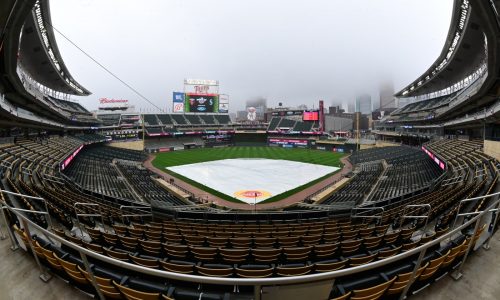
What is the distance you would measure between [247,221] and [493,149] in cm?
1872

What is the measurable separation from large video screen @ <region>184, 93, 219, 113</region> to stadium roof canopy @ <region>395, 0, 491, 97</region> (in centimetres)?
5517

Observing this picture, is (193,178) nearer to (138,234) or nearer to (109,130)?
(138,234)

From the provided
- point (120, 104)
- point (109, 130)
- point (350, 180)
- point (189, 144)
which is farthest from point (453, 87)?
point (120, 104)

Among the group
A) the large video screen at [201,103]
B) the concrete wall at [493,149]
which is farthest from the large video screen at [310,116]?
the concrete wall at [493,149]

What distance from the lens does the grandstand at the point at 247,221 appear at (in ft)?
13.0

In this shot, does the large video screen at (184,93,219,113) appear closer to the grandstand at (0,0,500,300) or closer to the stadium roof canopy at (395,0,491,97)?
the grandstand at (0,0,500,300)

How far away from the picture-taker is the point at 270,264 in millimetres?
6684

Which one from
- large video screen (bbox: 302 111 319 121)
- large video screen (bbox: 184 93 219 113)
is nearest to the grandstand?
large video screen (bbox: 184 93 219 113)

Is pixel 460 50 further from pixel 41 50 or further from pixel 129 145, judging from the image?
pixel 129 145

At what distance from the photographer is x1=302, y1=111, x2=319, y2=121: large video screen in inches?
3194

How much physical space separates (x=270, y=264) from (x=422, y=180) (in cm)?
2408

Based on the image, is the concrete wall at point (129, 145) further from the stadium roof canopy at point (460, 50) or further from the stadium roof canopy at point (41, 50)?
the stadium roof canopy at point (460, 50)

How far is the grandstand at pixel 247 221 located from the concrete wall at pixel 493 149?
0.15 m

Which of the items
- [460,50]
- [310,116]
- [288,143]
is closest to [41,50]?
[460,50]
